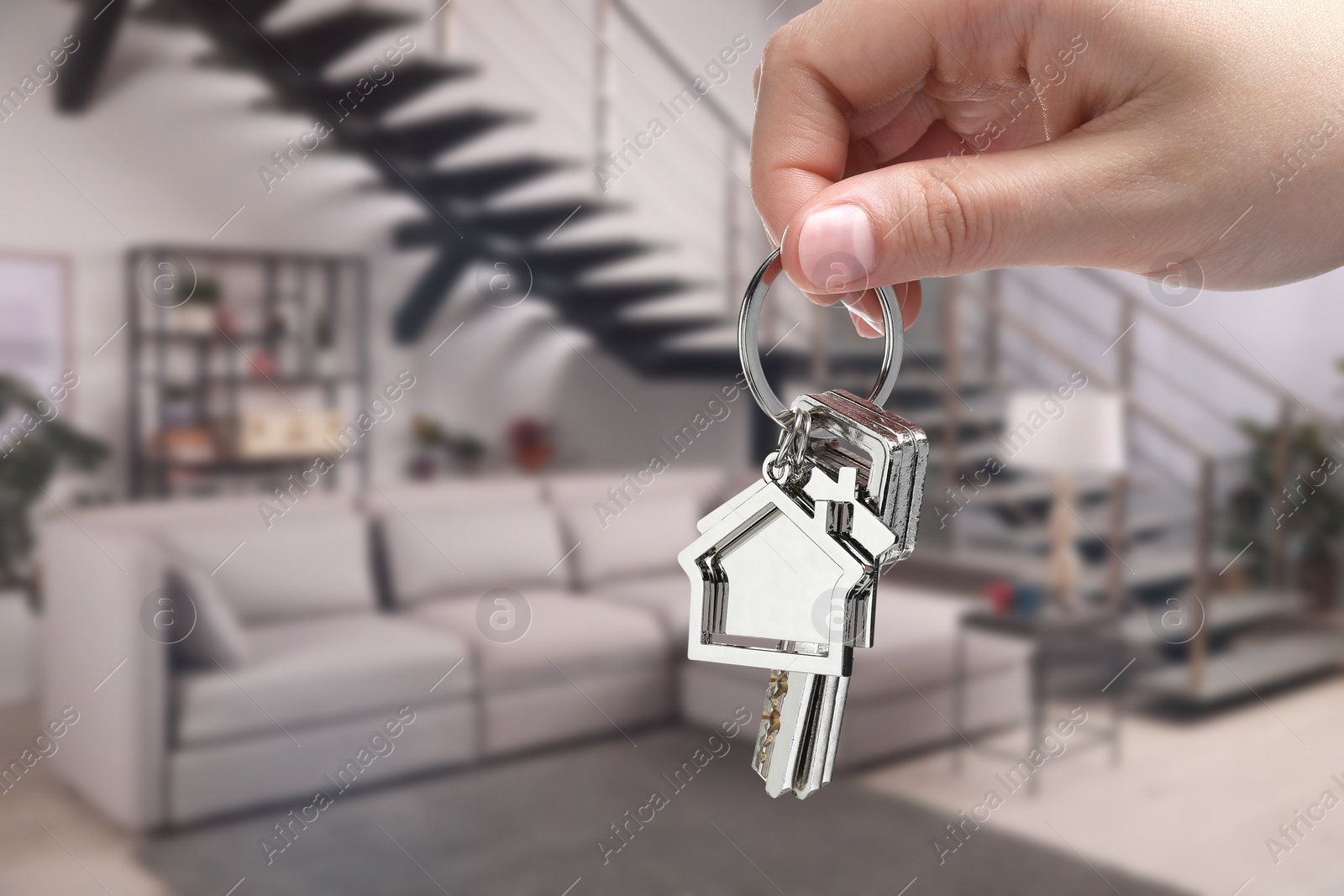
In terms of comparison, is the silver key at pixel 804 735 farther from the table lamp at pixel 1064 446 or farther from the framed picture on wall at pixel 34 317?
the framed picture on wall at pixel 34 317

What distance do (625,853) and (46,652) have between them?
130 cm

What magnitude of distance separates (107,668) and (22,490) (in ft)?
1.54

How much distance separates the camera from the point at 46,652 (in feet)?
7.02

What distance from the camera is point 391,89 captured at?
264cm

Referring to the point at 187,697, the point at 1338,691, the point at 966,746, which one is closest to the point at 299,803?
the point at 187,697

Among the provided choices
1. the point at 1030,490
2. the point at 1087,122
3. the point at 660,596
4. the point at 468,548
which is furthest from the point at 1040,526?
the point at 1087,122

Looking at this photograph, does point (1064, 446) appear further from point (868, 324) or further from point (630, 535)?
point (868, 324)

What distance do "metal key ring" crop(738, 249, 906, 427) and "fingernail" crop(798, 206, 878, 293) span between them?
0.01 meters

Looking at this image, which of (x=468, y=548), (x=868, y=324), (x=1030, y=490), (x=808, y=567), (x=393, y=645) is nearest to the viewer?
(x=808, y=567)

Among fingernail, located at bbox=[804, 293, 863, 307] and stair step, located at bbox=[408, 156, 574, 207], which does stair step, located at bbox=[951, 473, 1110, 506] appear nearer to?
stair step, located at bbox=[408, 156, 574, 207]

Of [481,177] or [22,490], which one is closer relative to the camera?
[22,490]

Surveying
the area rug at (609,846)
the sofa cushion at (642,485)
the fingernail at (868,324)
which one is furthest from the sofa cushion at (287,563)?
the fingernail at (868,324)

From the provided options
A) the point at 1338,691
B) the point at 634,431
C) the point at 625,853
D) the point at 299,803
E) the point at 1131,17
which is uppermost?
the point at 1131,17

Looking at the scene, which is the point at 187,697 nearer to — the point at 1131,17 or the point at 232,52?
the point at 232,52
